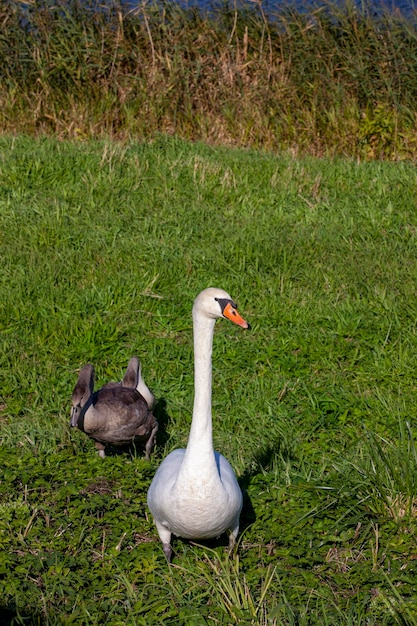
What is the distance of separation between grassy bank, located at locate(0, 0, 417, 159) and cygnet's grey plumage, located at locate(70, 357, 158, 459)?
18.8 feet

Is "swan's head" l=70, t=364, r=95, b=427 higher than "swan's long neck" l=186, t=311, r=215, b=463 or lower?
lower

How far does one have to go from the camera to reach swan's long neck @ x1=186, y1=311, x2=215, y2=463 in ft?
13.8

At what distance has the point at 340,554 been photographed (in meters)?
4.36

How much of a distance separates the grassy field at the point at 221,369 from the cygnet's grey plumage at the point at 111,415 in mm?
200

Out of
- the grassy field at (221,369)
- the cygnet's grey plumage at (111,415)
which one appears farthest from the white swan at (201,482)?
the cygnet's grey plumage at (111,415)

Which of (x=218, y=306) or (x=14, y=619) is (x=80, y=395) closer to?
(x=218, y=306)

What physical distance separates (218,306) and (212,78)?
7.49 metres

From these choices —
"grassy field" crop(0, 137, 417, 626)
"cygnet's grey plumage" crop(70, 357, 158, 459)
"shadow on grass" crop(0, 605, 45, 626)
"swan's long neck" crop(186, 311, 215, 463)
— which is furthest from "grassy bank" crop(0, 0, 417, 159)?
"shadow on grass" crop(0, 605, 45, 626)

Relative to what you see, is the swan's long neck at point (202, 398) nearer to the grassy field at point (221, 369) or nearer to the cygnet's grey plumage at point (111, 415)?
the grassy field at point (221, 369)

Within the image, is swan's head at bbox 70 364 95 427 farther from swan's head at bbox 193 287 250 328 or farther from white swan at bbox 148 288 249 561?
swan's head at bbox 193 287 250 328

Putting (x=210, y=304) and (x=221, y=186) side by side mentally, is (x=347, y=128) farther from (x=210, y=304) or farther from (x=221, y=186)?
(x=210, y=304)

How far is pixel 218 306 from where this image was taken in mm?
4129

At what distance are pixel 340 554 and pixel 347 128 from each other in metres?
7.14

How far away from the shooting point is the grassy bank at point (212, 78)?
10.6 metres
